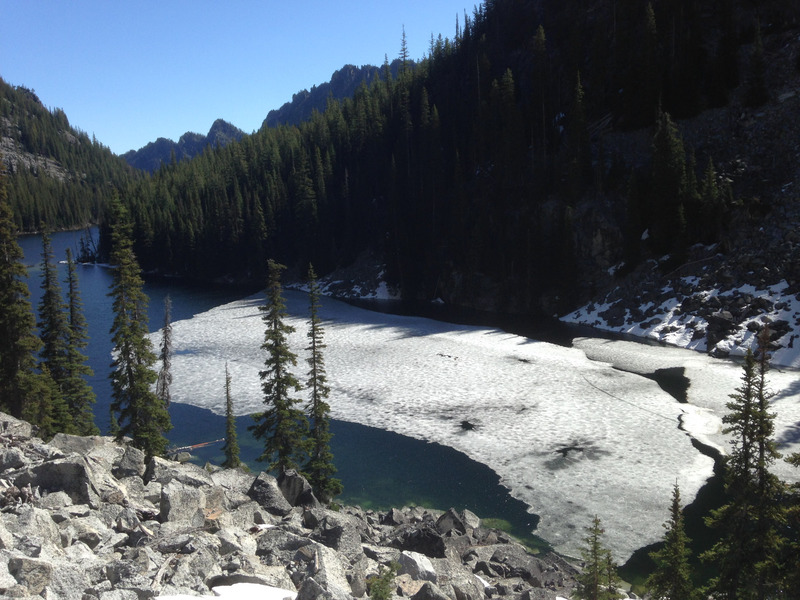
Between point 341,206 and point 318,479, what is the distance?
2999 inches

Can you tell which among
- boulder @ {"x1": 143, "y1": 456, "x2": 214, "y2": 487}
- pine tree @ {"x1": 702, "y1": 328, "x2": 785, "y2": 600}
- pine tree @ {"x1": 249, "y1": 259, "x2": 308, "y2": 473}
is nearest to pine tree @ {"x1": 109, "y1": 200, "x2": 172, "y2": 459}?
pine tree @ {"x1": 249, "y1": 259, "x2": 308, "y2": 473}

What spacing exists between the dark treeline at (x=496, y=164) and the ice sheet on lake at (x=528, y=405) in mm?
16499

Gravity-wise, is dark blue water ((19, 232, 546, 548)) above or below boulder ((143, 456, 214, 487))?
below

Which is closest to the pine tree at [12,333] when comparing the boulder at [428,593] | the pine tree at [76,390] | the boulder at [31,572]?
the pine tree at [76,390]

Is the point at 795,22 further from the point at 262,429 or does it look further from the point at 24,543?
the point at 24,543

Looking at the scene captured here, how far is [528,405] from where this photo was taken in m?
32.1

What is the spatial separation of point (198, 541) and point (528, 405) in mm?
23884

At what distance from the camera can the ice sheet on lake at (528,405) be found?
72.1ft

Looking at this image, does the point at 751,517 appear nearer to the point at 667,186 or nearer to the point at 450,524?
the point at 450,524

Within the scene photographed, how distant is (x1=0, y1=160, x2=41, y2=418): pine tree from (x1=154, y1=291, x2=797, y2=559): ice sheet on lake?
11.5 meters

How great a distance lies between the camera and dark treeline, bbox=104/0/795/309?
58.8 m

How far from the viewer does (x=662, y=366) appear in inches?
1486

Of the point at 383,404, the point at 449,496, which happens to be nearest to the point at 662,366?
the point at 383,404

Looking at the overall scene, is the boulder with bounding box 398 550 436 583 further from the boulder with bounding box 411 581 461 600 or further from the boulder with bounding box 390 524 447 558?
the boulder with bounding box 390 524 447 558
